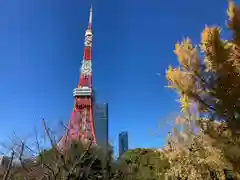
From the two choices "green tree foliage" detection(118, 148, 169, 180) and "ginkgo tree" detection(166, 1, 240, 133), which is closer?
"ginkgo tree" detection(166, 1, 240, 133)

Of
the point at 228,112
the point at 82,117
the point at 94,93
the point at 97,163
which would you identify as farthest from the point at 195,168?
the point at 94,93

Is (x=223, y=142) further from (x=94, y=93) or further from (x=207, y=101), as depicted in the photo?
(x=94, y=93)

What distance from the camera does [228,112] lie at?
4438 mm

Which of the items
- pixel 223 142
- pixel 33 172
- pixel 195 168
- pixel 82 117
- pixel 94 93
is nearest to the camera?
pixel 223 142

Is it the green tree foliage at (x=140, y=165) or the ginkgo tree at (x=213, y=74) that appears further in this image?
the green tree foliage at (x=140, y=165)

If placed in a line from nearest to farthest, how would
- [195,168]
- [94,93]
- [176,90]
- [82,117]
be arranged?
1. [176,90]
2. [195,168]
3. [82,117]
4. [94,93]

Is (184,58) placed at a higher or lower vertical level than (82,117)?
lower

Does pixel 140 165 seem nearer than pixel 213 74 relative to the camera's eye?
No

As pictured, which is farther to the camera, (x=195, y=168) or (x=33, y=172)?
(x=33, y=172)

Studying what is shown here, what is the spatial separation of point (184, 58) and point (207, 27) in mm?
619

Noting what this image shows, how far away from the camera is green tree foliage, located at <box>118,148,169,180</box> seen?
16.8 m

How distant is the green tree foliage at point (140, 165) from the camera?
55.2 feet

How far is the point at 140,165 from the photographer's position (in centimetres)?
2041

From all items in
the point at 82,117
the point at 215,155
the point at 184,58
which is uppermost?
the point at 82,117
